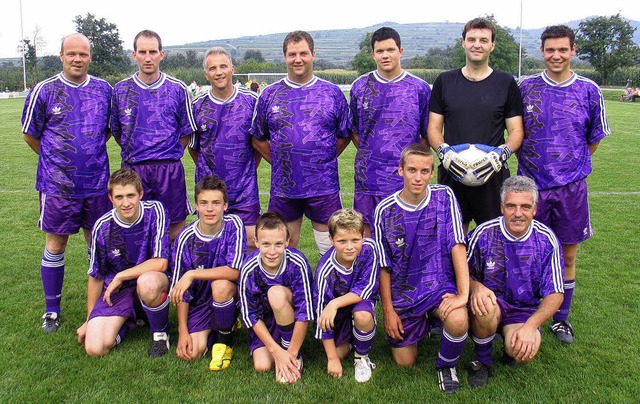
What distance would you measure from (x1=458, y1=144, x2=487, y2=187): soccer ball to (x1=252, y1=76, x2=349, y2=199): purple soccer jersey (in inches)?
37.1

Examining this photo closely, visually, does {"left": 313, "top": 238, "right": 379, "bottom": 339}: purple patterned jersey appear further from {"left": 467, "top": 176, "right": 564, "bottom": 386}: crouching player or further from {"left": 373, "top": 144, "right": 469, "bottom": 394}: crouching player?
{"left": 467, "top": 176, "right": 564, "bottom": 386}: crouching player

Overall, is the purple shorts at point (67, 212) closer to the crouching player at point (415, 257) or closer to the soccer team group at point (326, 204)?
the soccer team group at point (326, 204)

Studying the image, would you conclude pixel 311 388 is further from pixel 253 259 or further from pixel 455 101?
pixel 455 101

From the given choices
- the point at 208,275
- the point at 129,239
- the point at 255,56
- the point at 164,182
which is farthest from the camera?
the point at 255,56

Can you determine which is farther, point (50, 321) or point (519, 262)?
point (50, 321)

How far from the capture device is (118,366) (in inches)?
131

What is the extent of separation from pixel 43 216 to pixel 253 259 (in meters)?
1.60

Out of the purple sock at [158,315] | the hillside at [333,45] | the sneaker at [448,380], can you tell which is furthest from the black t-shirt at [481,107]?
the hillside at [333,45]

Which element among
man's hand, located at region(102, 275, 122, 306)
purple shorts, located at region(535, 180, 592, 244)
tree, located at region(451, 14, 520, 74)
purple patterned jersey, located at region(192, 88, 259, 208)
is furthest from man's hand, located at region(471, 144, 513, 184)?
tree, located at region(451, 14, 520, 74)

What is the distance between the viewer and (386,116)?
3.79m

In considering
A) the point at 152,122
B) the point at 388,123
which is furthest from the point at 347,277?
→ the point at 152,122

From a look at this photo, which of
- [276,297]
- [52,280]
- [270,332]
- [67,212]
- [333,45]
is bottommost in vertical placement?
[270,332]

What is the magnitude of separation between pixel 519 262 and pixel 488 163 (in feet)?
1.94

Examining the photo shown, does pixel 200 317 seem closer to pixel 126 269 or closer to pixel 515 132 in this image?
pixel 126 269
